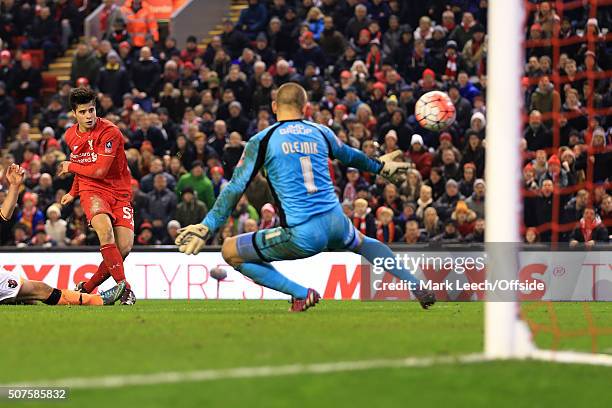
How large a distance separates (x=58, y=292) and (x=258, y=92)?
10.6 metres

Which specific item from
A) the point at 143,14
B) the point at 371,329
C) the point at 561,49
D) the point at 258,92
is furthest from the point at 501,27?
the point at 143,14

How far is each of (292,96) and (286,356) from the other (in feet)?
13.5

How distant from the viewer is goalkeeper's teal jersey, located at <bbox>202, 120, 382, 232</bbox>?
11.0 m

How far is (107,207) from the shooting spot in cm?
1317

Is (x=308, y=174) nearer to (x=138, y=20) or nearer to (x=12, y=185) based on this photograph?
(x=12, y=185)

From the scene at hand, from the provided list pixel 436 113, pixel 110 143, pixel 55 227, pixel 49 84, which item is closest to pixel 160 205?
pixel 55 227

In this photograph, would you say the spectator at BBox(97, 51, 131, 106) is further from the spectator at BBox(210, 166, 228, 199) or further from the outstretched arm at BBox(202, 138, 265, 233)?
the outstretched arm at BBox(202, 138, 265, 233)

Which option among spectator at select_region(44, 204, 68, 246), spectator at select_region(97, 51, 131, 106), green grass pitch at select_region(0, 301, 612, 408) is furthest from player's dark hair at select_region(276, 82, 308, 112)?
spectator at select_region(97, 51, 131, 106)

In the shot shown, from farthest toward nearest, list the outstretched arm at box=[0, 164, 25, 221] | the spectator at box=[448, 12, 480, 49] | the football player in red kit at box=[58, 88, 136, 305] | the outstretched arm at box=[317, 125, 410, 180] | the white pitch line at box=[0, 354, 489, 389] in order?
the spectator at box=[448, 12, 480, 49] < the football player in red kit at box=[58, 88, 136, 305] < the outstretched arm at box=[0, 164, 25, 221] < the outstretched arm at box=[317, 125, 410, 180] < the white pitch line at box=[0, 354, 489, 389]

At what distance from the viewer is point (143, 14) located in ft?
90.7

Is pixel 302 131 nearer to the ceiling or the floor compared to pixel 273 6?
nearer to the floor

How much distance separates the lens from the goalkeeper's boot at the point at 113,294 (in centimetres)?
1299

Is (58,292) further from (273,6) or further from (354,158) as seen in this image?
(273,6)

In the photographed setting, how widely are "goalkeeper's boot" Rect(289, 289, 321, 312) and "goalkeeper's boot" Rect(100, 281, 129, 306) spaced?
222 centimetres
